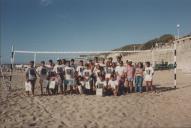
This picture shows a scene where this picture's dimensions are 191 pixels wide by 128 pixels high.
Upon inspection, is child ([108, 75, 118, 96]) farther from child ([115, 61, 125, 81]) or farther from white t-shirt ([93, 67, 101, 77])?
white t-shirt ([93, 67, 101, 77])

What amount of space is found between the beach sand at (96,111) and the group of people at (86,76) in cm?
76

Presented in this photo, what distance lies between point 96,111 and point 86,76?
3529 millimetres

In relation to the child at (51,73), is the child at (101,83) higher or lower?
lower

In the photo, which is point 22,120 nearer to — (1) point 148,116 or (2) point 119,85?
(1) point 148,116

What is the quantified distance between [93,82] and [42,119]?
189 inches

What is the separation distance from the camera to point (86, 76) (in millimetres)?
11398

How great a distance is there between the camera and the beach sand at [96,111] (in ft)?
21.7

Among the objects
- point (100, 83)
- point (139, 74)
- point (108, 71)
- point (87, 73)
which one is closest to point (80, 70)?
point (87, 73)

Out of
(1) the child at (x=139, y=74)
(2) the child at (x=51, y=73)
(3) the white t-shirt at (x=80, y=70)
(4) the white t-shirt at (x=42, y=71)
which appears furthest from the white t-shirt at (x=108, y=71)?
(4) the white t-shirt at (x=42, y=71)

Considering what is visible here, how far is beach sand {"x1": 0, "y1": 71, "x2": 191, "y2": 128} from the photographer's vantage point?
661 cm

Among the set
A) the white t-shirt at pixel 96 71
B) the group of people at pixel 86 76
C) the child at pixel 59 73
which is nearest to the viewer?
the group of people at pixel 86 76

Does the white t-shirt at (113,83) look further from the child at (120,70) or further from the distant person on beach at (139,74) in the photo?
the distant person on beach at (139,74)

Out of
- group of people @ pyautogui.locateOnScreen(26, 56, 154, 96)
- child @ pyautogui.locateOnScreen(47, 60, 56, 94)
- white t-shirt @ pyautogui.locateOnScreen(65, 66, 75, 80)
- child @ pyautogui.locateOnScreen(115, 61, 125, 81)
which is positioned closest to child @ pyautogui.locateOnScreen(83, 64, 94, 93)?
group of people @ pyautogui.locateOnScreen(26, 56, 154, 96)

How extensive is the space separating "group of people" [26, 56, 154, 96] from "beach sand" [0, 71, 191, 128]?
762 mm
